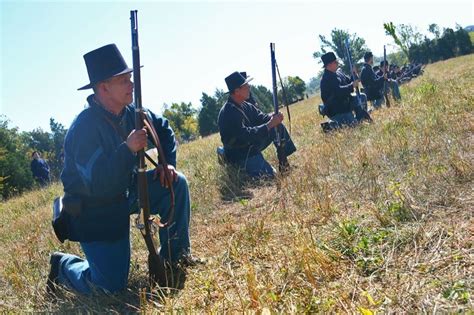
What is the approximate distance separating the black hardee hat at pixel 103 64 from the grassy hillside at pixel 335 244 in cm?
168

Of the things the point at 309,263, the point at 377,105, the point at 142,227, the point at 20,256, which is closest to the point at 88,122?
the point at 142,227

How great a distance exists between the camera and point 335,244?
3258 millimetres

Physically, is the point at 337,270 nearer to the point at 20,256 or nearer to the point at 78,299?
the point at 78,299

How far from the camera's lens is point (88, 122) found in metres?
3.51

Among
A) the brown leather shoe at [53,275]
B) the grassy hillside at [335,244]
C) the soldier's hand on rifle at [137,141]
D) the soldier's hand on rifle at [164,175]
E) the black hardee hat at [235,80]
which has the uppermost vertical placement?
the black hardee hat at [235,80]

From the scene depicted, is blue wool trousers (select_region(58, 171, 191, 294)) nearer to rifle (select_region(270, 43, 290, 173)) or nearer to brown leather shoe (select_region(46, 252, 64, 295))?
brown leather shoe (select_region(46, 252, 64, 295))

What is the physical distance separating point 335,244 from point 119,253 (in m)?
1.71

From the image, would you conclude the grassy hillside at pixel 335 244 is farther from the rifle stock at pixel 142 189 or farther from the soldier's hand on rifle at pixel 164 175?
the soldier's hand on rifle at pixel 164 175

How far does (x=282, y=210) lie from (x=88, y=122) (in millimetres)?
2095

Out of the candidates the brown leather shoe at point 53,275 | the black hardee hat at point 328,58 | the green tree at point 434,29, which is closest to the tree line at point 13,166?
the black hardee hat at point 328,58

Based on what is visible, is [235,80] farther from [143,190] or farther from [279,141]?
[143,190]

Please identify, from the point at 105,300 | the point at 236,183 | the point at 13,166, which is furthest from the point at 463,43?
the point at 105,300

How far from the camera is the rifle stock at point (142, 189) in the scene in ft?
10.6

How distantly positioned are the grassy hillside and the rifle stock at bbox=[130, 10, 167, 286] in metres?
0.20
